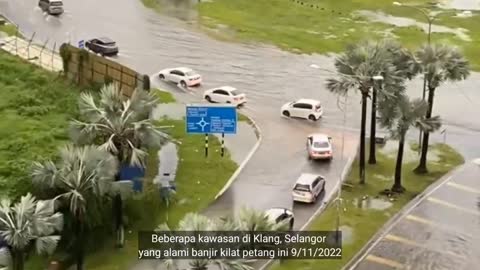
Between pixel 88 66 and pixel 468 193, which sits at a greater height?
pixel 88 66

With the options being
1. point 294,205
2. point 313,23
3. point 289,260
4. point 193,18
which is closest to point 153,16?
point 193,18

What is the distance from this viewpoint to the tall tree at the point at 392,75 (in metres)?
55.6

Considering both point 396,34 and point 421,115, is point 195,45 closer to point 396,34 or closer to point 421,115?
point 396,34

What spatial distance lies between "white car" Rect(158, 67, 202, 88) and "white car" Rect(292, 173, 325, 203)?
886 inches

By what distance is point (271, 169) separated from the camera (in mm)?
59000

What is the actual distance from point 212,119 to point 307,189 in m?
9.05

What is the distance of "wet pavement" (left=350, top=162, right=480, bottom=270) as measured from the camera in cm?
4756

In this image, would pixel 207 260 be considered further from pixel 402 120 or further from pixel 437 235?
pixel 402 120

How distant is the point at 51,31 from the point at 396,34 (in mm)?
35412

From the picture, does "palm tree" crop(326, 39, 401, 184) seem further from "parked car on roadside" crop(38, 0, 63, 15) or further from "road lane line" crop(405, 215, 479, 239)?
"parked car on roadside" crop(38, 0, 63, 15)

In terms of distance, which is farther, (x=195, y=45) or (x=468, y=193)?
(x=195, y=45)

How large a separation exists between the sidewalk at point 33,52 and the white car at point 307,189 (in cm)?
2481

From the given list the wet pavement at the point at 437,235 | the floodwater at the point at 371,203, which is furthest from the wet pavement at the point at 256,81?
the wet pavement at the point at 437,235

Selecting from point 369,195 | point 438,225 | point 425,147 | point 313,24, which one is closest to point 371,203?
point 369,195
